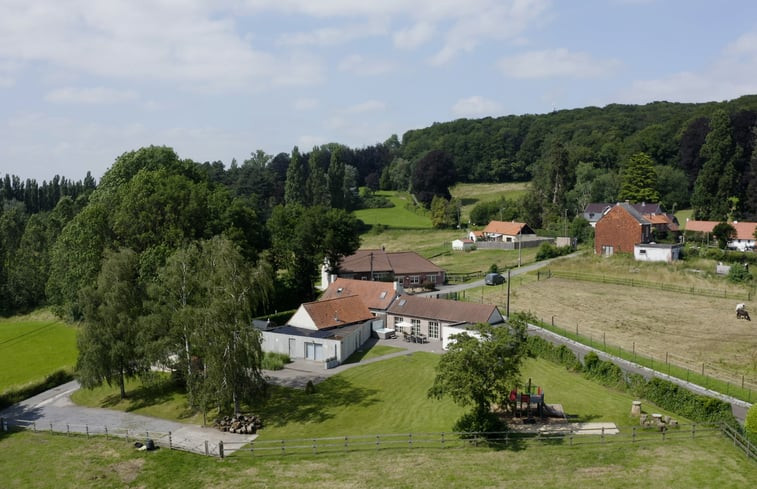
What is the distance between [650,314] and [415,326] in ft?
77.1

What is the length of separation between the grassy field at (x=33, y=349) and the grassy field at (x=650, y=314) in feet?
139

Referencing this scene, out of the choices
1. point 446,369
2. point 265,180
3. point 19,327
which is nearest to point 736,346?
point 446,369

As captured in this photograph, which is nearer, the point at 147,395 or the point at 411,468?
the point at 411,468

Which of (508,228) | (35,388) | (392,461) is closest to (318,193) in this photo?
(508,228)

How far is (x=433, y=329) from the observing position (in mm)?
52031

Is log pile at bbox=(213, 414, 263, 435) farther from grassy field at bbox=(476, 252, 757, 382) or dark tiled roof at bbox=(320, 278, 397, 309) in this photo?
grassy field at bbox=(476, 252, 757, 382)

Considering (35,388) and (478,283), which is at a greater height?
(478,283)

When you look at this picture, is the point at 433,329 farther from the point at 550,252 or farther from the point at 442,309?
the point at 550,252

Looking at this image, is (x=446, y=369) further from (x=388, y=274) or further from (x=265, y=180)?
(x=265, y=180)

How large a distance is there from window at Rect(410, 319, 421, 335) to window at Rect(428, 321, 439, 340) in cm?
111

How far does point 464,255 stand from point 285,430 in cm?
6260

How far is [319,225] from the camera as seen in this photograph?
67438mm

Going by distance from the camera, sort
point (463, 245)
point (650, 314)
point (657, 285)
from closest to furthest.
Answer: point (650, 314) → point (657, 285) → point (463, 245)

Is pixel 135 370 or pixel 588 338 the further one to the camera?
pixel 588 338
